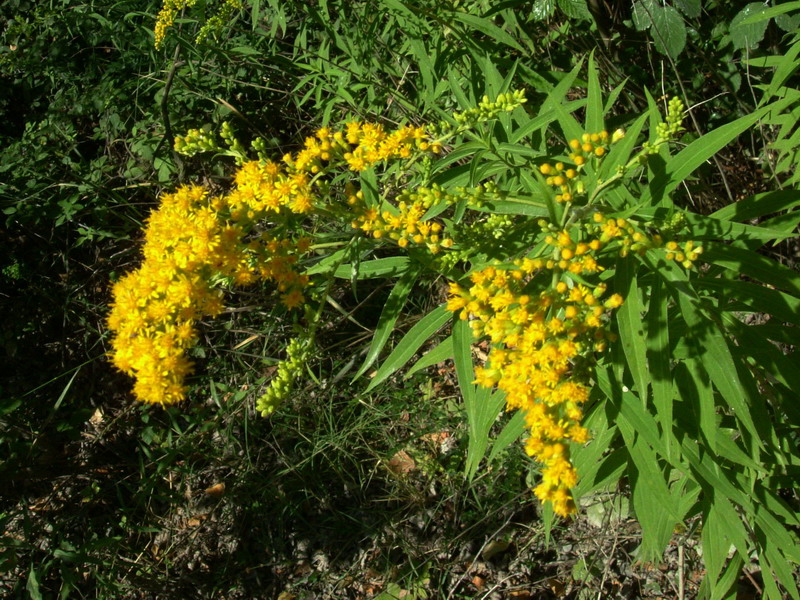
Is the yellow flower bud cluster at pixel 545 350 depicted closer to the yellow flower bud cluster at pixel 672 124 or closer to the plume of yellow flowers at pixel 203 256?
the yellow flower bud cluster at pixel 672 124

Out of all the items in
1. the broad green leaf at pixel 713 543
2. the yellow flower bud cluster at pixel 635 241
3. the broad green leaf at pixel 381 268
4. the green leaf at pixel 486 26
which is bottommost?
the broad green leaf at pixel 713 543

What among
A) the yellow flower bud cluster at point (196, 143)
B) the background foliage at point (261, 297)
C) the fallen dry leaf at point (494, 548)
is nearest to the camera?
the yellow flower bud cluster at point (196, 143)

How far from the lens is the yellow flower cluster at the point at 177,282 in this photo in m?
2.46

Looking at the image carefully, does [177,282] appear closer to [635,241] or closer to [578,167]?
[578,167]

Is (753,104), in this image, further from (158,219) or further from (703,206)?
(158,219)

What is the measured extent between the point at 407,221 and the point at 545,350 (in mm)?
785

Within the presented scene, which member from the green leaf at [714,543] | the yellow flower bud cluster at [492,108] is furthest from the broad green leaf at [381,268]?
the green leaf at [714,543]

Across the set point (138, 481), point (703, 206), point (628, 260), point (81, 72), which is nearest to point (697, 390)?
point (628, 260)

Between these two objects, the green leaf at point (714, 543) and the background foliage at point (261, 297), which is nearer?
the green leaf at point (714, 543)

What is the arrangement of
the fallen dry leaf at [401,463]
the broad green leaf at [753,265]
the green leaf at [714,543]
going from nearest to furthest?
the broad green leaf at [753,265] → the green leaf at [714,543] → the fallen dry leaf at [401,463]

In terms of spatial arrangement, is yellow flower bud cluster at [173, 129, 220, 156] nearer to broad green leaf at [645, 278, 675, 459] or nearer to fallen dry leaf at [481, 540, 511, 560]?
broad green leaf at [645, 278, 675, 459]

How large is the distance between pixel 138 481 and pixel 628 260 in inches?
154

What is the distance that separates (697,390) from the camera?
234cm

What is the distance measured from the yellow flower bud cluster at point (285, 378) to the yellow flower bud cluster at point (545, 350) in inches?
29.0
